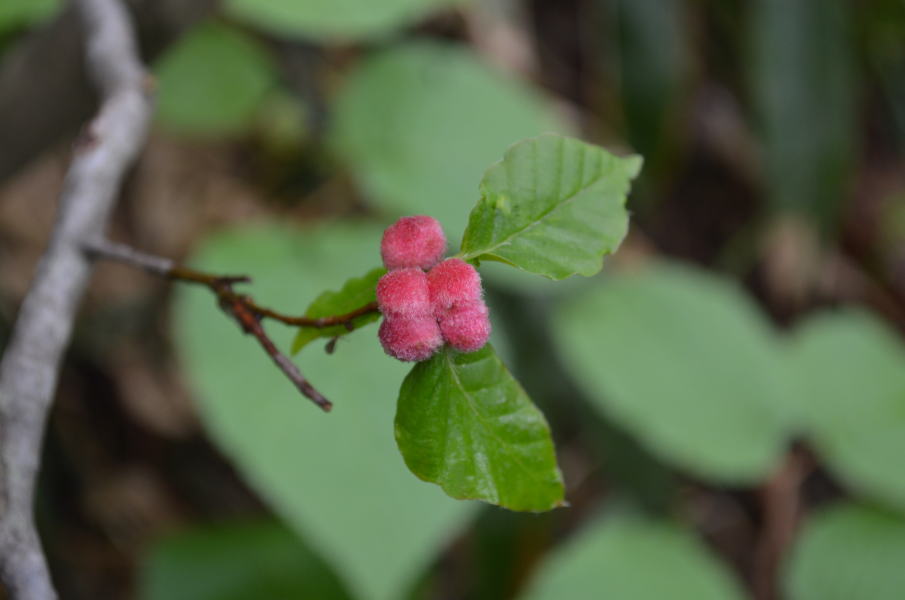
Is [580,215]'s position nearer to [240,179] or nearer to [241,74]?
[241,74]

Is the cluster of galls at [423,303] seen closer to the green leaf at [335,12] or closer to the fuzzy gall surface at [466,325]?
the fuzzy gall surface at [466,325]

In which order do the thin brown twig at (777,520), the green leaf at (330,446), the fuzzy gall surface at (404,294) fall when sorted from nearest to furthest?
the fuzzy gall surface at (404,294)
the green leaf at (330,446)
the thin brown twig at (777,520)

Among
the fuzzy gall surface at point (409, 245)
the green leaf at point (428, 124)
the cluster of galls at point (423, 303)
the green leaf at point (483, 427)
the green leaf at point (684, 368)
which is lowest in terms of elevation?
the green leaf at point (684, 368)

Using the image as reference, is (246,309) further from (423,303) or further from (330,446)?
(330,446)

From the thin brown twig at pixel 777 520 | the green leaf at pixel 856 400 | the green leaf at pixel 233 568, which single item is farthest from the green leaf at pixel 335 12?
the thin brown twig at pixel 777 520

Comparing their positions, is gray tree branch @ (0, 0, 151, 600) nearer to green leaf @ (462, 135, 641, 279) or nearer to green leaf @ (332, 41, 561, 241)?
green leaf @ (462, 135, 641, 279)

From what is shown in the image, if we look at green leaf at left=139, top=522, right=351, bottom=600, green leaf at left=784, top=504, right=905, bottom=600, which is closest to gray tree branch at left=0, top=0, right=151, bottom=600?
green leaf at left=139, top=522, right=351, bottom=600

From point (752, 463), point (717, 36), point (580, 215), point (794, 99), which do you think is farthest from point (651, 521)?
point (717, 36)
